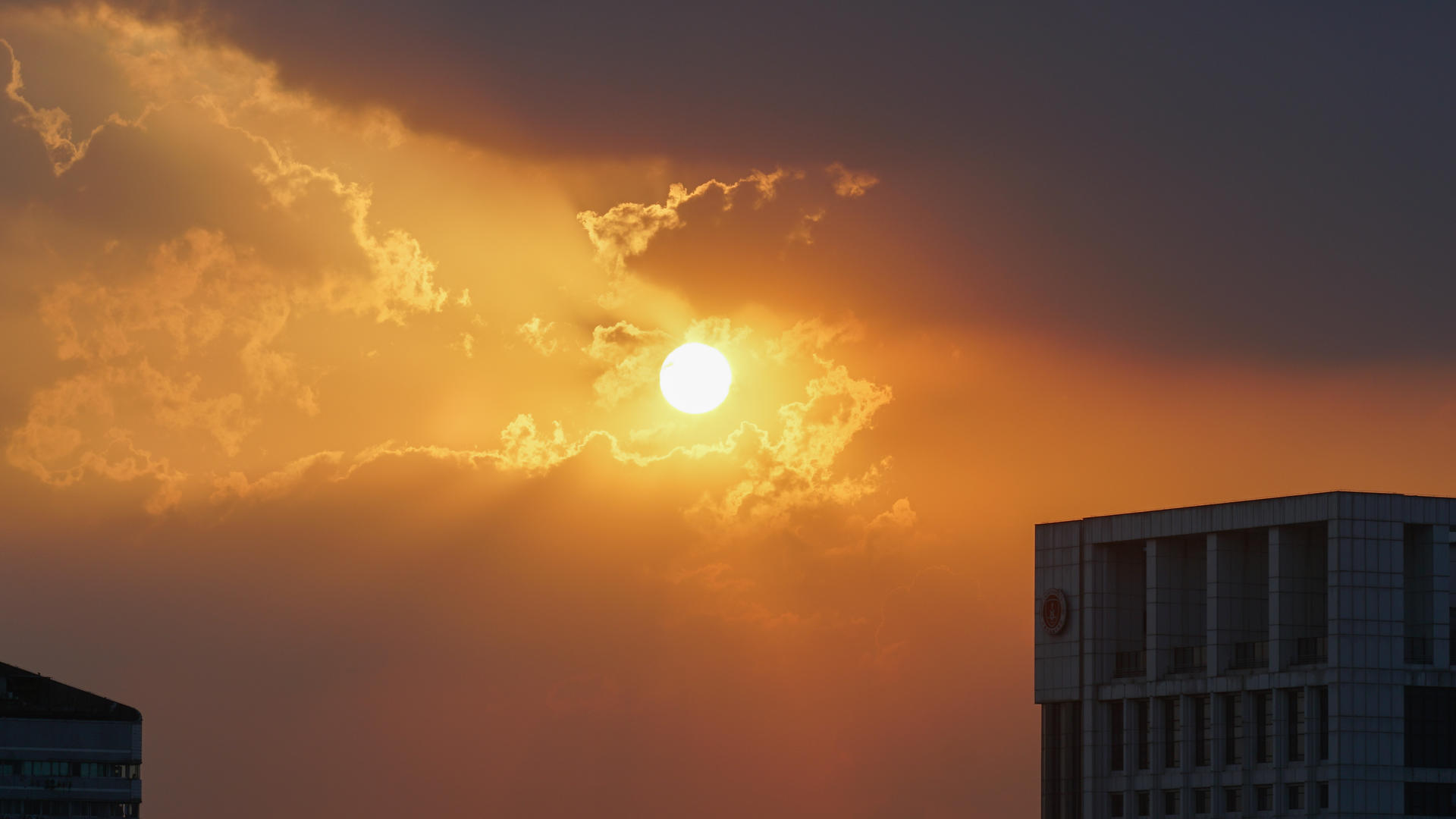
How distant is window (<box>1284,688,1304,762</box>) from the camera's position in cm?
19462

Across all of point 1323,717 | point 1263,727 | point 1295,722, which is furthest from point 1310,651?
point 1263,727

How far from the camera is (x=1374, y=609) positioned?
192 meters

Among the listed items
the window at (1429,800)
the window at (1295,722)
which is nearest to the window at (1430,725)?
the window at (1429,800)

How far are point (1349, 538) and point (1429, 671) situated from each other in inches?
544

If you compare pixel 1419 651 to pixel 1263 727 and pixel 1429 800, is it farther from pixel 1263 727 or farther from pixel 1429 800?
pixel 1263 727

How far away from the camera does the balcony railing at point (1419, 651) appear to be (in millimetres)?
192250

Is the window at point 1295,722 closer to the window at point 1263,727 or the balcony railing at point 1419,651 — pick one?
the window at point 1263,727

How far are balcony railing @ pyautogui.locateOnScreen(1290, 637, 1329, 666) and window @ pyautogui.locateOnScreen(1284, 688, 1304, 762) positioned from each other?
8.67 feet

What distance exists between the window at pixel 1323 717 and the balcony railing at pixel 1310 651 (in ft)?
9.31

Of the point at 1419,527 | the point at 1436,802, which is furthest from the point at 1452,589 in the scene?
the point at 1436,802

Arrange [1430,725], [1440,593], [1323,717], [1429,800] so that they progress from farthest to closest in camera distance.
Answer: [1323,717] → [1430,725] → [1440,593] → [1429,800]

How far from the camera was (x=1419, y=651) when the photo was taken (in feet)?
633

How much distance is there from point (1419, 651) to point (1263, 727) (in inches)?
624

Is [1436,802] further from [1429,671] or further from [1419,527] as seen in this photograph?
[1419,527]
